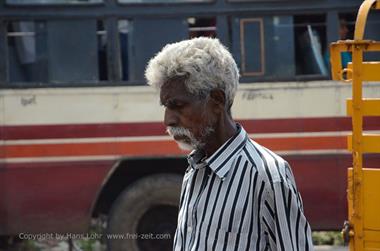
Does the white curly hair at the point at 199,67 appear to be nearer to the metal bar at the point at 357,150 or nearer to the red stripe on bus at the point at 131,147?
the metal bar at the point at 357,150

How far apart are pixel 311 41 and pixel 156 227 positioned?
6.90 feet

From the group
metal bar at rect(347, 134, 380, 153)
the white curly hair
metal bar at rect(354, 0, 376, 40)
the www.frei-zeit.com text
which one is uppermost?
metal bar at rect(354, 0, 376, 40)

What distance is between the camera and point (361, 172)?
4238 millimetres

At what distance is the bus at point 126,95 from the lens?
688 cm

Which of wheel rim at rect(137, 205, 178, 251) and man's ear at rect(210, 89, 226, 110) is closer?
man's ear at rect(210, 89, 226, 110)

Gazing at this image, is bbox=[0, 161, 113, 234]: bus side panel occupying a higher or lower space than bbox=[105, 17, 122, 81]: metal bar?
lower

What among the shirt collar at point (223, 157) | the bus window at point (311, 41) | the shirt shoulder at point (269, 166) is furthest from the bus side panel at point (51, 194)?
the shirt shoulder at point (269, 166)

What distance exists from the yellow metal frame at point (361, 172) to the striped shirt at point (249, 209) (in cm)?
176

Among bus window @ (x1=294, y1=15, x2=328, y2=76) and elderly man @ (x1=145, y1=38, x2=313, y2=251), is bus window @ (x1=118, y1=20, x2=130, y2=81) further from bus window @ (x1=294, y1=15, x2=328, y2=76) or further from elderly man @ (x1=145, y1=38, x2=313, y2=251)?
elderly man @ (x1=145, y1=38, x2=313, y2=251)

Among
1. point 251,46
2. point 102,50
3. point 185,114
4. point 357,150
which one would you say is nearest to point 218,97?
point 185,114

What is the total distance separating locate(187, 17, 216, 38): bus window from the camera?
696 cm

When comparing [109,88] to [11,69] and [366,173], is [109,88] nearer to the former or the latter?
[11,69]

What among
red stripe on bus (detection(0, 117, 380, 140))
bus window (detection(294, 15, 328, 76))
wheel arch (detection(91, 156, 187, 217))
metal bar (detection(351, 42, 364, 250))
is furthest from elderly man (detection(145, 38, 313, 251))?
bus window (detection(294, 15, 328, 76))

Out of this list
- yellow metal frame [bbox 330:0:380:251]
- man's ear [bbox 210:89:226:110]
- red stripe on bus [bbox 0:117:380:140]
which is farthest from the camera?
red stripe on bus [bbox 0:117:380:140]
